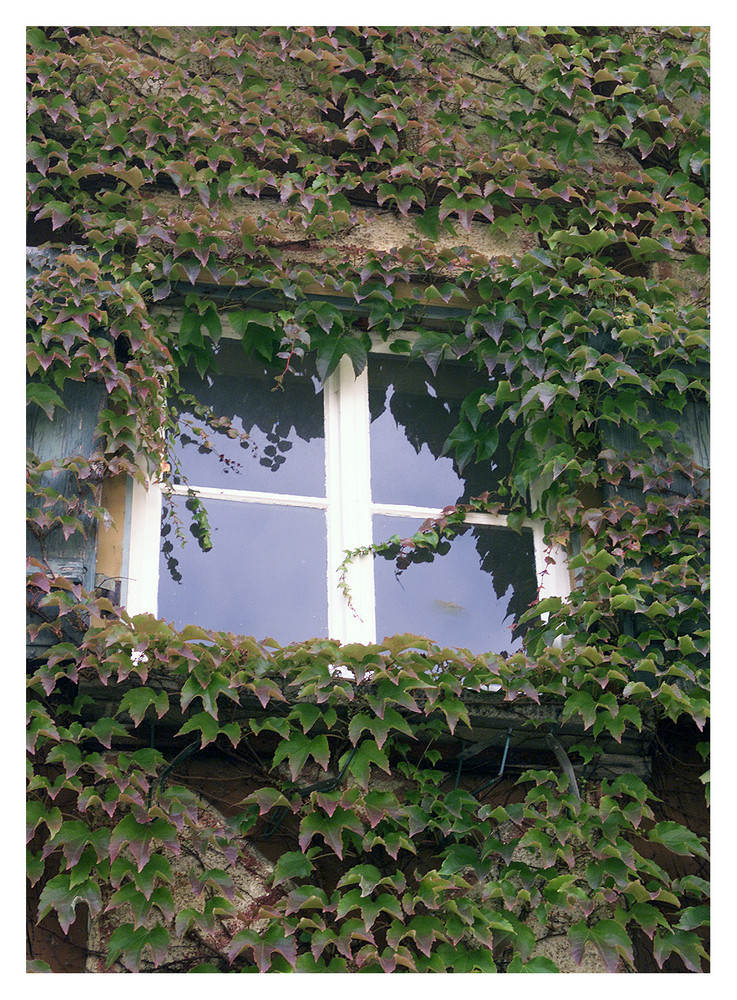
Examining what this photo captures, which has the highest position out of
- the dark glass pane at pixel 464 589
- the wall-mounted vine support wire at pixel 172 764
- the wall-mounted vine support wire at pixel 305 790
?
the dark glass pane at pixel 464 589

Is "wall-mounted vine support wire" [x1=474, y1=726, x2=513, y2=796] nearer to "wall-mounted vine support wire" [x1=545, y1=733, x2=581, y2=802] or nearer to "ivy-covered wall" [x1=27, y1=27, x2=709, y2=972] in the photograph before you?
"ivy-covered wall" [x1=27, y1=27, x2=709, y2=972]

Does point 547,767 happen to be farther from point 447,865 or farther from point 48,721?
point 48,721

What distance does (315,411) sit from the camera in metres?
4.48

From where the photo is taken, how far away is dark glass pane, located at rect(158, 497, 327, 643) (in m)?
4.03

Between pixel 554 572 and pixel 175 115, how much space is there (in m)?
2.10

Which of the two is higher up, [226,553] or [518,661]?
[226,553]

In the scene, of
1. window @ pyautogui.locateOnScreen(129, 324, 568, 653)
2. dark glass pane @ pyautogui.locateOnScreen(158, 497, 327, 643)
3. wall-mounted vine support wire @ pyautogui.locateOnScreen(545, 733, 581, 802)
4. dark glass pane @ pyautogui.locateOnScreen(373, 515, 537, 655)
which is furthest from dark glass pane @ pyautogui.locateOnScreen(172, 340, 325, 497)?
wall-mounted vine support wire @ pyautogui.locateOnScreen(545, 733, 581, 802)

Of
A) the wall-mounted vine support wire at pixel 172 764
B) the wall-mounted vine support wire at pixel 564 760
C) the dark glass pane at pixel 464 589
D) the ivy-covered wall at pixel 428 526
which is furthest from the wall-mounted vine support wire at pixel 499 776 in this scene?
the wall-mounted vine support wire at pixel 172 764

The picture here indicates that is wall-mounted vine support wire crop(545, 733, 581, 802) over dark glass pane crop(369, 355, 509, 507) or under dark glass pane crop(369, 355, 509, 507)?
under

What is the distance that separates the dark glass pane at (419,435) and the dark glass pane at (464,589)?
146 mm

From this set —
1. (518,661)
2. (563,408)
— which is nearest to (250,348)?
(563,408)

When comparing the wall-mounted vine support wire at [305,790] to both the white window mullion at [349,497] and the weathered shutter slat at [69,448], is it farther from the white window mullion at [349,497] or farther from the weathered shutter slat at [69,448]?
the weathered shutter slat at [69,448]

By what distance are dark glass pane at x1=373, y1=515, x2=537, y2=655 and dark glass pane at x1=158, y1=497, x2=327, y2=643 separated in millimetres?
223

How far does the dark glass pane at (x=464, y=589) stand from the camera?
13.6ft
